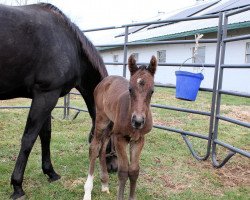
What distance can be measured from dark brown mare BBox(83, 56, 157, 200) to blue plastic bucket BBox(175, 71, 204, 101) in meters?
1.05

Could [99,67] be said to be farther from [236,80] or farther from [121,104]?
[236,80]

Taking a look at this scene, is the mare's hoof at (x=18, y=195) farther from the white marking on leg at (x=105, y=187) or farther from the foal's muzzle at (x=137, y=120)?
Answer: the foal's muzzle at (x=137, y=120)

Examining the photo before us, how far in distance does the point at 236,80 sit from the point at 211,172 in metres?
9.79

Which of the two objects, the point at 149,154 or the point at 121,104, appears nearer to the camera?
the point at 121,104

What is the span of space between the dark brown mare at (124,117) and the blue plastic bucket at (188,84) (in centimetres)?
105

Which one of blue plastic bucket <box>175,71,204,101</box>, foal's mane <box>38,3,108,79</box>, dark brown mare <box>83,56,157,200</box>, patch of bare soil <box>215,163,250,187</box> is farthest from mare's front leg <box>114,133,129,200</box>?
blue plastic bucket <box>175,71,204,101</box>

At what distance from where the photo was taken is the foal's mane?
3432 millimetres

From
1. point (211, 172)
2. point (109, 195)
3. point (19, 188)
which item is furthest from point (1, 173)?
point (211, 172)

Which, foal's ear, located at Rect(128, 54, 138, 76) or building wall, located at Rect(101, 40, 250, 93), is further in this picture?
building wall, located at Rect(101, 40, 250, 93)

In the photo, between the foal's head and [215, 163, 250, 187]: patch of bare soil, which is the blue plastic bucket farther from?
the foal's head

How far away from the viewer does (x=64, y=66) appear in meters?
3.20

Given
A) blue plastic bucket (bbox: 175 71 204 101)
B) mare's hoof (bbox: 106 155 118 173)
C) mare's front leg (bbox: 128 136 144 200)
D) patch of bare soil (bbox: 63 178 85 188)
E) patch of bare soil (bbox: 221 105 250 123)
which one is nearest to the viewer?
mare's front leg (bbox: 128 136 144 200)

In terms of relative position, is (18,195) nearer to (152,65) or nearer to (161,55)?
(152,65)

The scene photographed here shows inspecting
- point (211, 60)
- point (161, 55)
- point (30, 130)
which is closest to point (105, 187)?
point (30, 130)
